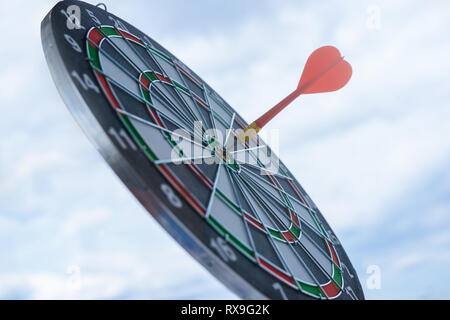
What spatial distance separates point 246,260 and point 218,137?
3.74m

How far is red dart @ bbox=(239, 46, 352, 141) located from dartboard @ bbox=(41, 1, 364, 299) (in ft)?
2.28

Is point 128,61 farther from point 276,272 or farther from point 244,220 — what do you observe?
point 276,272

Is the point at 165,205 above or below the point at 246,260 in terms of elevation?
above

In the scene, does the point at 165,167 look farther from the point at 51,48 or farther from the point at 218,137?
the point at 218,137

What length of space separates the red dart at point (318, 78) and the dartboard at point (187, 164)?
69 centimetres

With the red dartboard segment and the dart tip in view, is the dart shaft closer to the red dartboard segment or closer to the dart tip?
the dart tip

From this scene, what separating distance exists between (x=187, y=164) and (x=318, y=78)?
4258mm

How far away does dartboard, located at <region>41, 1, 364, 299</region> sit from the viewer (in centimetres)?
577

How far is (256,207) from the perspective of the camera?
8.36 meters

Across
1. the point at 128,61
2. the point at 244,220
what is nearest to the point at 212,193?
the point at 244,220

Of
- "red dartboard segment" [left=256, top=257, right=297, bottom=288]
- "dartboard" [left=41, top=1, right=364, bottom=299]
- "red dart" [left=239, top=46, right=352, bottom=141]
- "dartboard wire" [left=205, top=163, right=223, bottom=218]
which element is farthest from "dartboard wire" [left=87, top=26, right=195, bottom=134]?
"red dartboard segment" [left=256, top=257, right=297, bottom=288]
